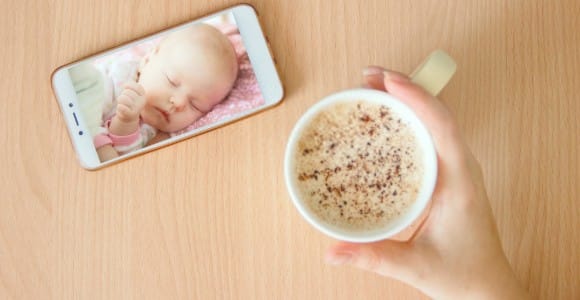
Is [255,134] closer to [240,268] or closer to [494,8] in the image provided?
[240,268]

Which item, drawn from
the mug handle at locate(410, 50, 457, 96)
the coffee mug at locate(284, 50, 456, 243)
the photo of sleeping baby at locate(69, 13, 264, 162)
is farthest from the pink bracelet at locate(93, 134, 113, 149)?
the mug handle at locate(410, 50, 457, 96)

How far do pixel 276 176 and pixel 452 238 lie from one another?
0.62 ft

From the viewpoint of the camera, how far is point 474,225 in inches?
22.5

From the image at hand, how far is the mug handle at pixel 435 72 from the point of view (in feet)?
1.65

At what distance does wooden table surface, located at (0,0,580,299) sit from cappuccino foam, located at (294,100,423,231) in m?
0.10

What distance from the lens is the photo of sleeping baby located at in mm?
630

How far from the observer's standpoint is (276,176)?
2.07 ft

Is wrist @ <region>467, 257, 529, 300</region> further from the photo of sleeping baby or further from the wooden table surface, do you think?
the photo of sleeping baby

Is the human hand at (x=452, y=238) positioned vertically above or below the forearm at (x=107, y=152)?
below

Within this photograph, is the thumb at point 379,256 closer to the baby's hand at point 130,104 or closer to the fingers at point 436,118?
the fingers at point 436,118

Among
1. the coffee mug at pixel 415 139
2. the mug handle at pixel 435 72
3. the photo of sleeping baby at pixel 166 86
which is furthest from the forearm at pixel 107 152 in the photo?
the mug handle at pixel 435 72

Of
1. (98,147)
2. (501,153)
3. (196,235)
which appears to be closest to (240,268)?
(196,235)

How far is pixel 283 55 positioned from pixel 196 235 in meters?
0.21

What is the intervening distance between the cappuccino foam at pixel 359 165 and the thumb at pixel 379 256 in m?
0.02
